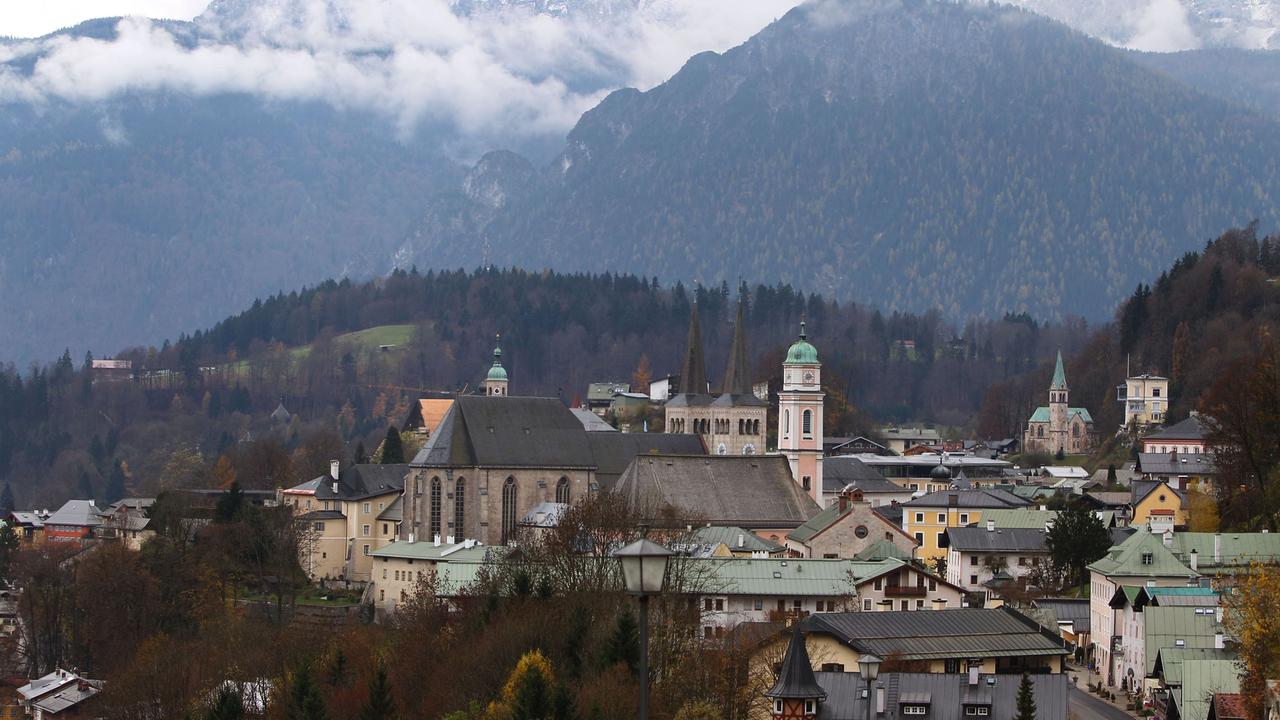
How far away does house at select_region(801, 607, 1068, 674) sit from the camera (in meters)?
65.2

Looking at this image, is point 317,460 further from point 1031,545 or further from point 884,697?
point 884,697

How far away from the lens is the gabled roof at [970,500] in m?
115

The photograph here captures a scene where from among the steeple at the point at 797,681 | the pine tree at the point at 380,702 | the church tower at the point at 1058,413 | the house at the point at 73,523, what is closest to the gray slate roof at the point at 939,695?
the steeple at the point at 797,681

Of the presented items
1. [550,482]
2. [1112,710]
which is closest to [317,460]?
[550,482]

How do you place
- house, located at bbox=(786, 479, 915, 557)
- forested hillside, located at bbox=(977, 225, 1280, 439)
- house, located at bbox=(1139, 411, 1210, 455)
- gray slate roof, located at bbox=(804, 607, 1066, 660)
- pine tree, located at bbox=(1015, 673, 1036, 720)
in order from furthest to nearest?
forested hillside, located at bbox=(977, 225, 1280, 439) < house, located at bbox=(1139, 411, 1210, 455) < house, located at bbox=(786, 479, 915, 557) < gray slate roof, located at bbox=(804, 607, 1066, 660) < pine tree, located at bbox=(1015, 673, 1036, 720)

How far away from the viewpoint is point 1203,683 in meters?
59.4

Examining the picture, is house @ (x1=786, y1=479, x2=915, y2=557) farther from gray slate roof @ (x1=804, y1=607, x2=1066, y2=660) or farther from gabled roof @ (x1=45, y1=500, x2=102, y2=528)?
gabled roof @ (x1=45, y1=500, x2=102, y2=528)

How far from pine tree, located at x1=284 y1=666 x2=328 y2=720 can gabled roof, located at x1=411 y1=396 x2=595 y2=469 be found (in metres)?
54.8

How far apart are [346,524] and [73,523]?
38611 millimetres

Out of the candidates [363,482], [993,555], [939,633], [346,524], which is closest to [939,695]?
[939,633]

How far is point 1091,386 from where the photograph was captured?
182875 millimetres

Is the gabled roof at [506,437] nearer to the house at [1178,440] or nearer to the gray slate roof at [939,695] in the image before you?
the house at [1178,440]

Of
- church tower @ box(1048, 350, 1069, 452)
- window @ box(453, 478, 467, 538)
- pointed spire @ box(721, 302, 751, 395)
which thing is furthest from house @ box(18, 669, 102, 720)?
church tower @ box(1048, 350, 1069, 452)

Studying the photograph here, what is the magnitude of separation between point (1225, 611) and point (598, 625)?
20.7 m
